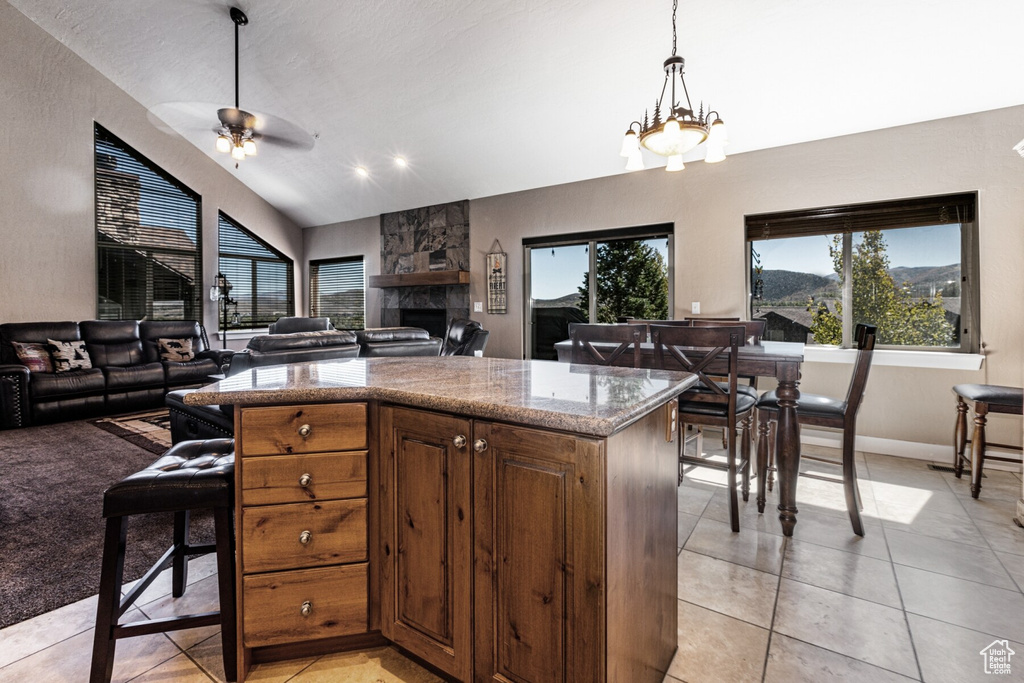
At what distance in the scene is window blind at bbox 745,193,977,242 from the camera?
3486 millimetres

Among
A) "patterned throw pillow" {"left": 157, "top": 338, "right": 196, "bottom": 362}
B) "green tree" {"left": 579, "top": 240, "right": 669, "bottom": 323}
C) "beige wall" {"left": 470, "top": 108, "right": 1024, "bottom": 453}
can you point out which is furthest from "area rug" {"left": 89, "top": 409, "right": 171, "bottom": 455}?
"beige wall" {"left": 470, "top": 108, "right": 1024, "bottom": 453}

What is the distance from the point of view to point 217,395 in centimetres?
133

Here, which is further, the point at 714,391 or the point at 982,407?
the point at 982,407

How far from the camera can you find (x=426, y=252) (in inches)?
263

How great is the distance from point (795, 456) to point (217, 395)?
2.49 metres

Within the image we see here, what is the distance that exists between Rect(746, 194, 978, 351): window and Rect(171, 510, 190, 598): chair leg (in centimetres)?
445

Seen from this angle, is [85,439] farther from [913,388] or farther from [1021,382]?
[1021,382]

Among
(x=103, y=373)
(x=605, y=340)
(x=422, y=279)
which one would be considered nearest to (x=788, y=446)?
(x=605, y=340)

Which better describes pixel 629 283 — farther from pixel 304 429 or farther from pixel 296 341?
pixel 304 429

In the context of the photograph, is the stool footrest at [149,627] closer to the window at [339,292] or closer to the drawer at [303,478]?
the drawer at [303,478]

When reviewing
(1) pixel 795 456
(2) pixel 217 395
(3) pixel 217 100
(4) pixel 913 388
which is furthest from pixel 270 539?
(3) pixel 217 100

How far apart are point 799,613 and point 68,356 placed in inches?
260
